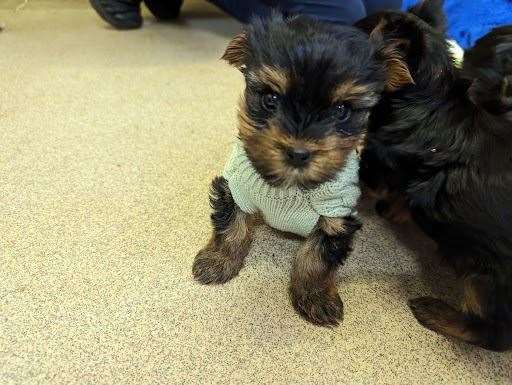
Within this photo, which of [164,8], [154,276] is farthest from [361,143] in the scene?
[164,8]

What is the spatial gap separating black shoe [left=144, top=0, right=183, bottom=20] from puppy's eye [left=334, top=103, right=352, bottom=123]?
2261mm

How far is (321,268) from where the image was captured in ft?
4.00

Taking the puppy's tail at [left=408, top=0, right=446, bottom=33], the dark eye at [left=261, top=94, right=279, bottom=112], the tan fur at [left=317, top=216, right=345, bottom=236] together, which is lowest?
the tan fur at [left=317, top=216, right=345, bottom=236]

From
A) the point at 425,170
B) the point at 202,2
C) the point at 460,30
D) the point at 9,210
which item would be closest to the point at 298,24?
the point at 425,170

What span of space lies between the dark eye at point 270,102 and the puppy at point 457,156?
31cm

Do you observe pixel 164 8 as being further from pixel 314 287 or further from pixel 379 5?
pixel 314 287

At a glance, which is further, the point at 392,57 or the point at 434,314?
the point at 434,314

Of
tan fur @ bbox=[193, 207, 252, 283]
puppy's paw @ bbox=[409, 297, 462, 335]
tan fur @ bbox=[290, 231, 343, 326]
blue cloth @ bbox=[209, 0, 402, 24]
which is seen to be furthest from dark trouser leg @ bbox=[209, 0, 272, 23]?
puppy's paw @ bbox=[409, 297, 462, 335]

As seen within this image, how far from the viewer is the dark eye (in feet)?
3.30

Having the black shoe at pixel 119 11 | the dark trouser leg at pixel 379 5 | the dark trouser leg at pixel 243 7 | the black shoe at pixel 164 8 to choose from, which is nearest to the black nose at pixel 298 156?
the dark trouser leg at pixel 379 5

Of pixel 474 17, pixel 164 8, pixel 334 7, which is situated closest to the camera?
pixel 334 7

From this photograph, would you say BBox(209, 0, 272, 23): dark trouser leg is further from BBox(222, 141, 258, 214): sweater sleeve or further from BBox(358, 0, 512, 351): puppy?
BBox(222, 141, 258, 214): sweater sleeve

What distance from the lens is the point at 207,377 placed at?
3.57 feet

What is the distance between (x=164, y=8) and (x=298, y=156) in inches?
92.7
